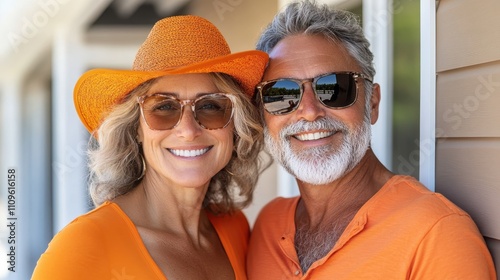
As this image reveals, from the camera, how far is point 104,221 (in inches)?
74.9

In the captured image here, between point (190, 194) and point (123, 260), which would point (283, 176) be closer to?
point (190, 194)

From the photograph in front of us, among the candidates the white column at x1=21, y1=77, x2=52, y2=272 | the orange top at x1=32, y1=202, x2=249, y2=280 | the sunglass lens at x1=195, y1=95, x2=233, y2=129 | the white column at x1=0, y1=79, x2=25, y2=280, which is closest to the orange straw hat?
the sunglass lens at x1=195, y1=95, x2=233, y2=129

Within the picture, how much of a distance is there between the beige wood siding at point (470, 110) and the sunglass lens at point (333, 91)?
334 millimetres

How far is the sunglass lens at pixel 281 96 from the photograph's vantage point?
217 cm

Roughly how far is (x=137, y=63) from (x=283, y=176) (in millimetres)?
2877

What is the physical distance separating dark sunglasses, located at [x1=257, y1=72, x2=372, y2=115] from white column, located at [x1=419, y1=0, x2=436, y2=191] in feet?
0.78

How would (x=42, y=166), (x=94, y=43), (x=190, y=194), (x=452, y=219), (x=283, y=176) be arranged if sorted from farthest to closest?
(x=42, y=166) → (x=94, y=43) → (x=283, y=176) → (x=190, y=194) → (x=452, y=219)

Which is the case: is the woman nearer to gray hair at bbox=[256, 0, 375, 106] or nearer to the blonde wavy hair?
the blonde wavy hair

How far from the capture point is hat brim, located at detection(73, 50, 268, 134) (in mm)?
1982

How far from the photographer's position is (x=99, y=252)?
1.79m

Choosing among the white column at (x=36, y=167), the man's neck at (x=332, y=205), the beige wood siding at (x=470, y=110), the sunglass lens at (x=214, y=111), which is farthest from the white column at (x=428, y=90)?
the white column at (x=36, y=167)

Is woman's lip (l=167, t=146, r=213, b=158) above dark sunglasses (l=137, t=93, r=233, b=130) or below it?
below

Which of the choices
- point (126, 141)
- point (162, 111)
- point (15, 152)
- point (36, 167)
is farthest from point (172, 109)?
point (36, 167)

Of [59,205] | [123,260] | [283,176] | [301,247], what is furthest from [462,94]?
[59,205]
